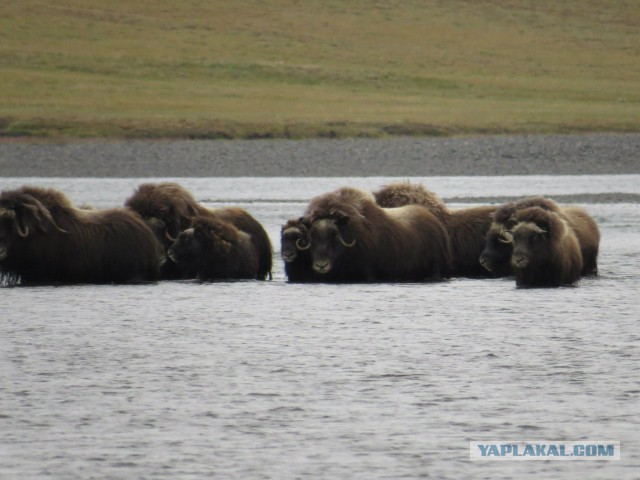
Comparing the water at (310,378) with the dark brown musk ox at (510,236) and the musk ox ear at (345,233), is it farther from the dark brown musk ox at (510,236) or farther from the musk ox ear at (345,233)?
the musk ox ear at (345,233)

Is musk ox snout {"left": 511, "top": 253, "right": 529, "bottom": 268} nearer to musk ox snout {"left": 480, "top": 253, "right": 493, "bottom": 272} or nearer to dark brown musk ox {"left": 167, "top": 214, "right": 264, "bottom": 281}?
musk ox snout {"left": 480, "top": 253, "right": 493, "bottom": 272}

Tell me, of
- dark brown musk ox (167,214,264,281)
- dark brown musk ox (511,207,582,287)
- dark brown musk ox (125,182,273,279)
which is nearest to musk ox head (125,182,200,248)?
dark brown musk ox (125,182,273,279)

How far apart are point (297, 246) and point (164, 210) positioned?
4.26 ft

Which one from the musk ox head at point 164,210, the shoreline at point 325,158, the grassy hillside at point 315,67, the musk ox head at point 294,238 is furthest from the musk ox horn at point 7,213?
the grassy hillside at point 315,67

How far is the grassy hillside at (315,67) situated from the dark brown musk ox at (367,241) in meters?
27.9

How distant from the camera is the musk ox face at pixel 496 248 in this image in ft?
43.0

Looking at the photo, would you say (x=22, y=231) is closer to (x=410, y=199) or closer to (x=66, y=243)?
(x=66, y=243)

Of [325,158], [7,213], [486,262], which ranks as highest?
[7,213]

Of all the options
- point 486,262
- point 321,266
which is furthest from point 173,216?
point 486,262

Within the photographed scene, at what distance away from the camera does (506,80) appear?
65.9 metres

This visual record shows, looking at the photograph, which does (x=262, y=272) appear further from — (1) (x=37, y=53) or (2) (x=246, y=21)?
(2) (x=246, y=21)

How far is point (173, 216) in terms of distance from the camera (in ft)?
44.4

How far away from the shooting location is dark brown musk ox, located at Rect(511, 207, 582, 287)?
1236 cm

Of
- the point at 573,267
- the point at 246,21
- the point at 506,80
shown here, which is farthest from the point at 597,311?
the point at 246,21
